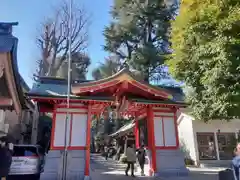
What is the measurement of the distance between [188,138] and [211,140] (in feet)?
5.93

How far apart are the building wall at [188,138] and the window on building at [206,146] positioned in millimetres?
517

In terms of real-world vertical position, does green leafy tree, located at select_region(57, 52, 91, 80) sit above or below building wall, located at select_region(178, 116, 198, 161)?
above

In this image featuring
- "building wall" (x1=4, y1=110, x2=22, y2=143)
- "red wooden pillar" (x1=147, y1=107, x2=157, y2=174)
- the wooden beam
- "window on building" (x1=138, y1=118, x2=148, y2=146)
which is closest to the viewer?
the wooden beam

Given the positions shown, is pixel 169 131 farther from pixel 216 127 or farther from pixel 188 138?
pixel 216 127

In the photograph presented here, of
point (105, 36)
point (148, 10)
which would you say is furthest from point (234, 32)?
point (105, 36)

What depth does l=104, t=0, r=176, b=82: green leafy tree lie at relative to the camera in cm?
2289

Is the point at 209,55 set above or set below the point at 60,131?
above

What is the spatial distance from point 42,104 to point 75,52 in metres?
16.6

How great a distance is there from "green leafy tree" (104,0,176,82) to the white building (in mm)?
7758

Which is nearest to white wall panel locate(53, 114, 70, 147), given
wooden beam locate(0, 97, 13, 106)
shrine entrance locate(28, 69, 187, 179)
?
shrine entrance locate(28, 69, 187, 179)

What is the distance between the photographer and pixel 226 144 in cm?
1719

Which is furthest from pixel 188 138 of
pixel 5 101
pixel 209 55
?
pixel 5 101

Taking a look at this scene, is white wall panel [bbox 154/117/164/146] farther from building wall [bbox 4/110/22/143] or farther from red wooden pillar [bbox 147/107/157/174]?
building wall [bbox 4/110/22/143]

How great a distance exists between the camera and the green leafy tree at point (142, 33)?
901 inches
